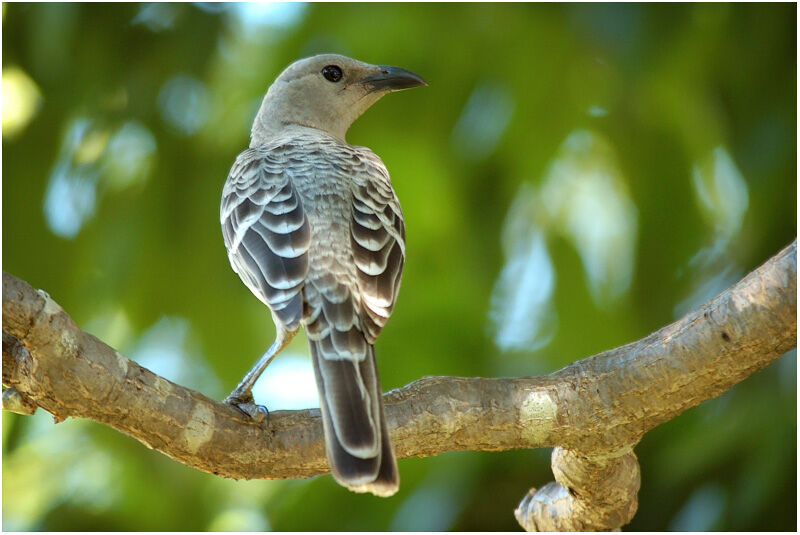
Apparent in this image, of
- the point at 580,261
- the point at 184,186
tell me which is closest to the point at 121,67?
the point at 184,186

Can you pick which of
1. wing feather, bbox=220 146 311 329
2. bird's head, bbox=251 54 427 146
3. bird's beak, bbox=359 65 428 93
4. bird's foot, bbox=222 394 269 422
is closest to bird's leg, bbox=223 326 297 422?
bird's foot, bbox=222 394 269 422

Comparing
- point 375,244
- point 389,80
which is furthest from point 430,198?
point 375,244

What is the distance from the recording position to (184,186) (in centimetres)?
745

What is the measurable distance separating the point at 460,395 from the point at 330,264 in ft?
2.59

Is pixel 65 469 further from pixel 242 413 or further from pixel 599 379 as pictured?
pixel 599 379

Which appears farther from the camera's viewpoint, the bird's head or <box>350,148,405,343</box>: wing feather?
the bird's head

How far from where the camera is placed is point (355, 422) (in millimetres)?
3604

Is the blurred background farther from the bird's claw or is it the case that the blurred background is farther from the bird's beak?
the bird's claw

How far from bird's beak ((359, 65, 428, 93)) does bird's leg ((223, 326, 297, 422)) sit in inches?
89.5

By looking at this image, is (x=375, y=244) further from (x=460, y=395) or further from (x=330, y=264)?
(x=460, y=395)

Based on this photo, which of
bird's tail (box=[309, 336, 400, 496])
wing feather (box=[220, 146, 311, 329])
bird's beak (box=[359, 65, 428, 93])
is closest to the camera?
bird's tail (box=[309, 336, 400, 496])

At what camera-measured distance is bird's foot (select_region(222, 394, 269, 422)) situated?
3.96 metres

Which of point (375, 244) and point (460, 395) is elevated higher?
point (375, 244)

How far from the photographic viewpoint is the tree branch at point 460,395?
3568mm
